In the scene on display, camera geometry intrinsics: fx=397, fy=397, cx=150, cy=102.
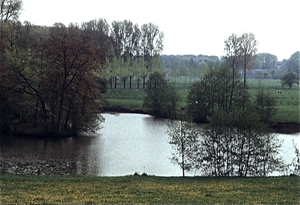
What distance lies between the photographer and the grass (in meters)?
13.1

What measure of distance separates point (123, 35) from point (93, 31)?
6294 millimetres

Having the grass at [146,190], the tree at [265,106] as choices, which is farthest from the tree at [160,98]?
the grass at [146,190]

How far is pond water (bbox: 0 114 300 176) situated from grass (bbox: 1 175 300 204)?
3.82m

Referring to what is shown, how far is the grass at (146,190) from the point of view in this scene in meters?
13.1

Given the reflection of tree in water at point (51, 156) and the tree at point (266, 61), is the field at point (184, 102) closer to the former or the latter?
the reflection of tree in water at point (51, 156)

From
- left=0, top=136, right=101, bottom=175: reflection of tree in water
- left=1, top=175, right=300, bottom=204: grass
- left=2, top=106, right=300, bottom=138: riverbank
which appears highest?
left=1, top=175, right=300, bottom=204: grass

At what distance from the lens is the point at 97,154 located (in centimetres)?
2662

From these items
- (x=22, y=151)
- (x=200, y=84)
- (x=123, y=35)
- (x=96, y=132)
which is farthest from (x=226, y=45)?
(x=22, y=151)

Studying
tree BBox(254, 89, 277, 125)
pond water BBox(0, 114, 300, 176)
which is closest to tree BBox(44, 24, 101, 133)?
pond water BBox(0, 114, 300, 176)

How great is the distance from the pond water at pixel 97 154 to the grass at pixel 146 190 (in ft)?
12.5

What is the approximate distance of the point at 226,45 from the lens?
5934 cm

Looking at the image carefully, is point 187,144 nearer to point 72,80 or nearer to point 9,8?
point 72,80

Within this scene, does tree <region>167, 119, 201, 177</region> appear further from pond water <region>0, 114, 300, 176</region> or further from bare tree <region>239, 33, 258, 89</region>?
bare tree <region>239, 33, 258, 89</region>

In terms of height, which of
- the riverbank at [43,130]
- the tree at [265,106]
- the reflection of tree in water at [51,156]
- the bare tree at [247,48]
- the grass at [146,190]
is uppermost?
the bare tree at [247,48]
